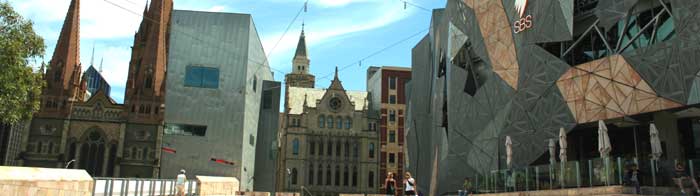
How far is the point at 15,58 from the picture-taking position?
3478 cm

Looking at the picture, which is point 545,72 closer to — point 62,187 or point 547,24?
point 547,24

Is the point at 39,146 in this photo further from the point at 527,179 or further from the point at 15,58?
the point at 527,179

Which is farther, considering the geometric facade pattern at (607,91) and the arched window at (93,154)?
the arched window at (93,154)

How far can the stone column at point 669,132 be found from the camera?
27864mm

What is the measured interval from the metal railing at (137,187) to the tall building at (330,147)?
183 feet

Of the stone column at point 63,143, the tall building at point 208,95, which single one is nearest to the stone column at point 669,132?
the tall building at point 208,95

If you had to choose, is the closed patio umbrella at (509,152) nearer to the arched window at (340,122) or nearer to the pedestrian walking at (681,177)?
the pedestrian walking at (681,177)

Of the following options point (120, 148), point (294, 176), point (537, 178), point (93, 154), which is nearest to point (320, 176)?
point (294, 176)

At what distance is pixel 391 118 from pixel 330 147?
9.75 meters

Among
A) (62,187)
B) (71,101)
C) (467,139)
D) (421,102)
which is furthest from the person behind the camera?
(71,101)

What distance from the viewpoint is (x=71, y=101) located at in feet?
222

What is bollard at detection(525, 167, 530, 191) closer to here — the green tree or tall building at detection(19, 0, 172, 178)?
the green tree

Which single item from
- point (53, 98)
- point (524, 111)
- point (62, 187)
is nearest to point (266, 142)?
point (53, 98)

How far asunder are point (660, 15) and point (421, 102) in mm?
28826
